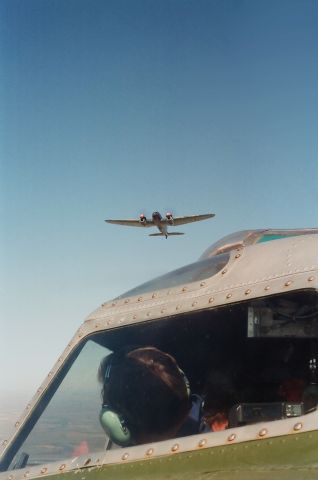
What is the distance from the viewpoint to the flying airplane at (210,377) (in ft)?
7.69

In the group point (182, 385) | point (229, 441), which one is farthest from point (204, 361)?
point (229, 441)

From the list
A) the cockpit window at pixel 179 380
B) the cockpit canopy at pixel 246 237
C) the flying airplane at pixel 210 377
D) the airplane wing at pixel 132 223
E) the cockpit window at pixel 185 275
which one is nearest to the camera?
the flying airplane at pixel 210 377

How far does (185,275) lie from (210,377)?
882 millimetres

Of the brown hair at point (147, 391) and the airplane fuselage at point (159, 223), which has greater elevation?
the brown hair at point (147, 391)

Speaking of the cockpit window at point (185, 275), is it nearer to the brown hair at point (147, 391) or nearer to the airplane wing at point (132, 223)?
the brown hair at point (147, 391)

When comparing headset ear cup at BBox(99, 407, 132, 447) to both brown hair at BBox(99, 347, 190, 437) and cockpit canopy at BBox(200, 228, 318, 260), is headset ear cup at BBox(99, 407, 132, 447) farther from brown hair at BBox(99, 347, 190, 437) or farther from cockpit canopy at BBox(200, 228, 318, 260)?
cockpit canopy at BBox(200, 228, 318, 260)

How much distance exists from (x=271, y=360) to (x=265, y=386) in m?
0.20

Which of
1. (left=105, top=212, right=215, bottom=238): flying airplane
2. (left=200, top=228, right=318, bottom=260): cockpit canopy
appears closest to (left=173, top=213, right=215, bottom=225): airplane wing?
(left=105, top=212, right=215, bottom=238): flying airplane

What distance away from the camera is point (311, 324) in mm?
3135

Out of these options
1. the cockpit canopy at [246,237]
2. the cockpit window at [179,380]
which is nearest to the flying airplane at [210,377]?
the cockpit window at [179,380]

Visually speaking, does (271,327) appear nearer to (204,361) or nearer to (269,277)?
(269,277)

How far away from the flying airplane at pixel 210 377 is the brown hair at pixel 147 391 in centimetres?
3

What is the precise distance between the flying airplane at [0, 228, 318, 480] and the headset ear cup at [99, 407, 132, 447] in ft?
0.06

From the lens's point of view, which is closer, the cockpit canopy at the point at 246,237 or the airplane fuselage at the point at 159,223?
the cockpit canopy at the point at 246,237
